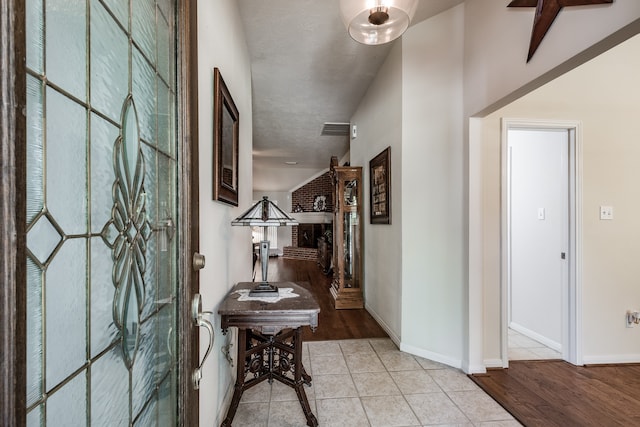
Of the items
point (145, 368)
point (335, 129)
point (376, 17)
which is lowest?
point (145, 368)

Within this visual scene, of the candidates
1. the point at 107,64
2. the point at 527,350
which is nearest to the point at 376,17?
the point at 107,64

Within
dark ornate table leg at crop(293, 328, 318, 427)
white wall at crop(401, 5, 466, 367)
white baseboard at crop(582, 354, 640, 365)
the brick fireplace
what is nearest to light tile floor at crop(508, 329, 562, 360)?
white baseboard at crop(582, 354, 640, 365)

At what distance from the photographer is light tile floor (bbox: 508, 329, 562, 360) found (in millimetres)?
2623

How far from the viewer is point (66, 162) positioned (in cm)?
44

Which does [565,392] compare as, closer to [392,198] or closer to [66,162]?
[392,198]

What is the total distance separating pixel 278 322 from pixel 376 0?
1774 mm

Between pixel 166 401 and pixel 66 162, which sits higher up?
pixel 66 162

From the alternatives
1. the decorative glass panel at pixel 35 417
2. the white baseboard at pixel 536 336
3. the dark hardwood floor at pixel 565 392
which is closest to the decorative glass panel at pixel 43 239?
the decorative glass panel at pixel 35 417

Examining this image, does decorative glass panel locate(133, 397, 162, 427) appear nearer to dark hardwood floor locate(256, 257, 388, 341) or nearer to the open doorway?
dark hardwood floor locate(256, 257, 388, 341)

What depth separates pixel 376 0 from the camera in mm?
1594

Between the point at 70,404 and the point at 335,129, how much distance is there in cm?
512

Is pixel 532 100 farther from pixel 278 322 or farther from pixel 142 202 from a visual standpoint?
pixel 142 202

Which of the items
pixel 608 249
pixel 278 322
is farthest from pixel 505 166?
pixel 278 322

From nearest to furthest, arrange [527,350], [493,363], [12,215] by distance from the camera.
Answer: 1. [12,215]
2. [493,363]
3. [527,350]
